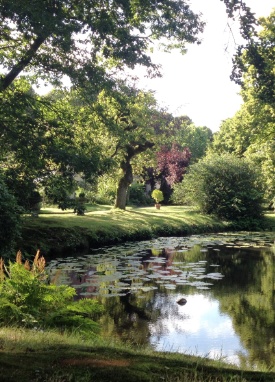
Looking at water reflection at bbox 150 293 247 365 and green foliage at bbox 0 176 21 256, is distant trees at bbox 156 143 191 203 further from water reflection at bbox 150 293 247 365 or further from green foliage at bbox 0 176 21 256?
water reflection at bbox 150 293 247 365

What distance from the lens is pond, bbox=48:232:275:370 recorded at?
→ 8891 mm

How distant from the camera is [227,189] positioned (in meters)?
37.2

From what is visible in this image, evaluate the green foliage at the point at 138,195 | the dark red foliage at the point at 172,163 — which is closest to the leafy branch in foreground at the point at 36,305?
the dark red foliage at the point at 172,163

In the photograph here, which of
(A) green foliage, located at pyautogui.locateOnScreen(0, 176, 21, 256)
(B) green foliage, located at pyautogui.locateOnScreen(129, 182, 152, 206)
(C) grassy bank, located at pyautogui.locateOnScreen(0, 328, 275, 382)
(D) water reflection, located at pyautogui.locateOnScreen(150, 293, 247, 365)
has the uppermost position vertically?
(B) green foliage, located at pyautogui.locateOnScreen(129, 182, 152, 206)

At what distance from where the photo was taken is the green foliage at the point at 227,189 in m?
36.4

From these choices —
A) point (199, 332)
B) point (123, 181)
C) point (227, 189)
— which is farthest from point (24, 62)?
point (227, 189)

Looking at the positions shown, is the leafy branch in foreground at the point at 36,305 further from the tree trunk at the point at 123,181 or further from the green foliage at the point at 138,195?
the green foliage at the point at 138,195

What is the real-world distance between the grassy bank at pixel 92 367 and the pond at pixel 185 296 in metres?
2.47

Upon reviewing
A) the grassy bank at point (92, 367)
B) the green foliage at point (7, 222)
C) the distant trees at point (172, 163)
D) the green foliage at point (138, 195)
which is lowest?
the grassy bank at point (92, 367)

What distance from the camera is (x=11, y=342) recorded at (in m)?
4.63

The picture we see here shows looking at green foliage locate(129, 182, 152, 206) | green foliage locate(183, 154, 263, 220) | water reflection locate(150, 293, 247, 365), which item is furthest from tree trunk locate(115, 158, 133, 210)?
water reflection locate(150, 293, 247, 365)

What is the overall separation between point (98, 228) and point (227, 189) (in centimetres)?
1754

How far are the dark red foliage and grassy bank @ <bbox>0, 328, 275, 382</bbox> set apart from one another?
151 ft

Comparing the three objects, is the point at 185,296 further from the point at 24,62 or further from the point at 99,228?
the point at 99,228
